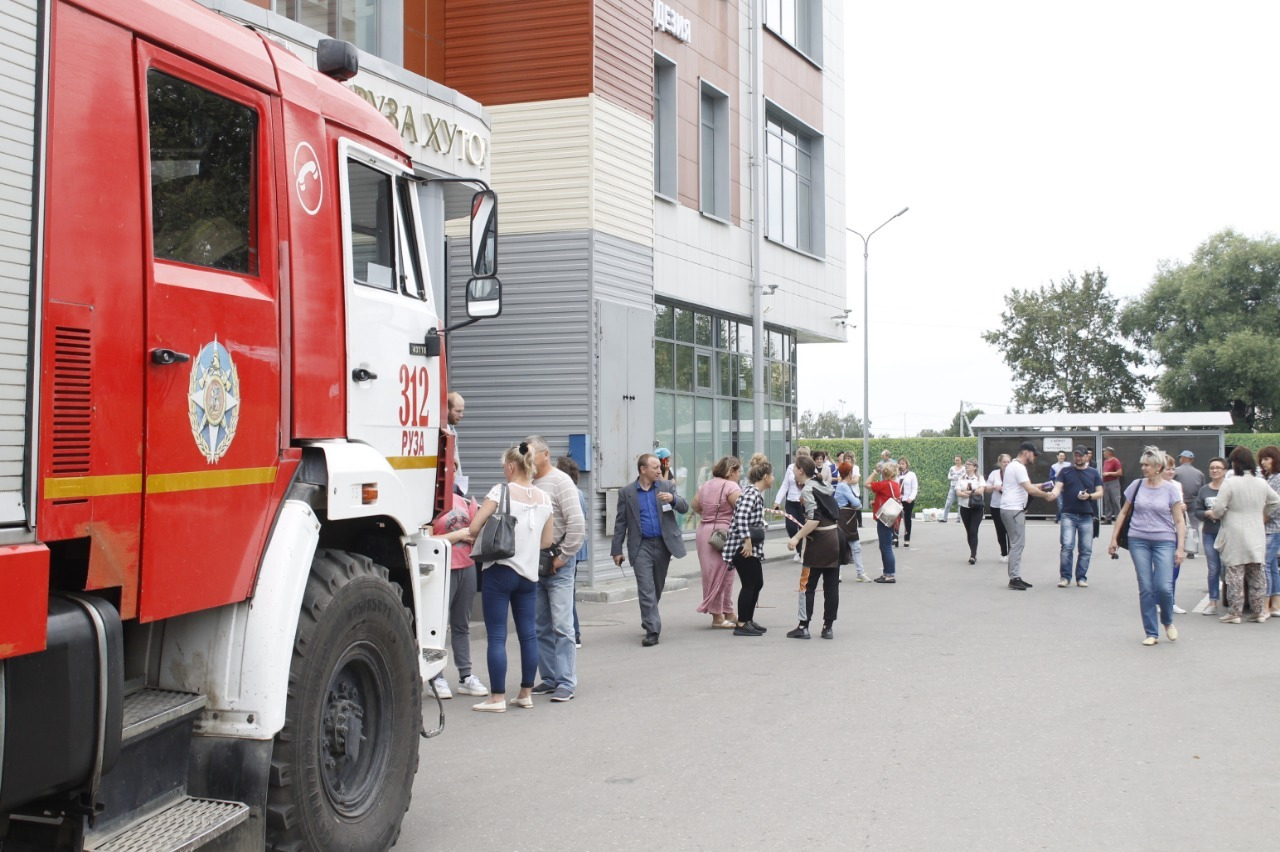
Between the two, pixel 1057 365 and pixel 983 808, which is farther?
pixel 1057 365

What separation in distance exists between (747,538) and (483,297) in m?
6.20

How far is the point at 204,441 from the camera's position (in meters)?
3.96

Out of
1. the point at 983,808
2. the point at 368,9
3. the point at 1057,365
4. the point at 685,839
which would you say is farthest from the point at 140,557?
the point at 1057,365

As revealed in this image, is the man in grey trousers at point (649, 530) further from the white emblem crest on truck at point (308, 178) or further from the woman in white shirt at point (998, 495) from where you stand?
the woman in white shirt at point (998, 495)

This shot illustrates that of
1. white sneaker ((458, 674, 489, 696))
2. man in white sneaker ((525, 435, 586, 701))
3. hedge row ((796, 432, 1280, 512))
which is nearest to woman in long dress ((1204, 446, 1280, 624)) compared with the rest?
man in white sneaker ((525, 435, 586, 701))

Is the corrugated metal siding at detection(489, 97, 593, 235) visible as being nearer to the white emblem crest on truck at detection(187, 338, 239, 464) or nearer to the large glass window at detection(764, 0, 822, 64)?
the large glass window at detection(764, 0, 822, 64)

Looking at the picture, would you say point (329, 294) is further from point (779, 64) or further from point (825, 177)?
point (825, 177)

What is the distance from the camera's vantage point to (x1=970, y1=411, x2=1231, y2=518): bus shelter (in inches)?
1266

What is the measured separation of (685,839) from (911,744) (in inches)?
90.7

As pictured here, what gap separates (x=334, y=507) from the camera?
464cm

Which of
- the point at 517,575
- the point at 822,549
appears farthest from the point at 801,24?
the point at 517,575

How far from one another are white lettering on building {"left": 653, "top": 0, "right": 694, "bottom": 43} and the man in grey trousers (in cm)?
1123

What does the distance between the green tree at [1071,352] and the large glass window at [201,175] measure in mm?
57994

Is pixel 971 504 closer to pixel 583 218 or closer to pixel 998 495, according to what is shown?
pixel 998 495
